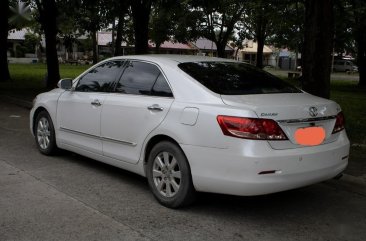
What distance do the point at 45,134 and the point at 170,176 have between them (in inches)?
115

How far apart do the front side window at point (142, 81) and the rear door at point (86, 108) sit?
0.20 meters

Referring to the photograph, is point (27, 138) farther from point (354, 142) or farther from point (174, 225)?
point (354, 142)

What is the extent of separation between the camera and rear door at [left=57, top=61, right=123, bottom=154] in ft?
20.1

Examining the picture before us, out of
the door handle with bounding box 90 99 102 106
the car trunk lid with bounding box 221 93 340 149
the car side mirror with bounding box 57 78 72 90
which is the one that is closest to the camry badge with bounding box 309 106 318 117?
the car trunk lid with bounding box 221 93 340 149

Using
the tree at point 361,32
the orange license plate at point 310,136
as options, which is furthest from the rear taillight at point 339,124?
the tree at point 361,32

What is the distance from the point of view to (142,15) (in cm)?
1498

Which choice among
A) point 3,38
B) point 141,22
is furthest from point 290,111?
point 3,38

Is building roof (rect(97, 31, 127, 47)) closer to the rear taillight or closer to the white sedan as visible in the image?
the white sedan

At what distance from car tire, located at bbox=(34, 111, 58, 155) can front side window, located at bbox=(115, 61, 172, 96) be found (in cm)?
167

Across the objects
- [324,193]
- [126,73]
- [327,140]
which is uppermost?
[126,73]

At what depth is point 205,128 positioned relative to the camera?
4629 millimetres

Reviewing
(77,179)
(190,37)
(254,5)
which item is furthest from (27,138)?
(190,37)

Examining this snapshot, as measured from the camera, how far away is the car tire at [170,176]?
15.9 feet

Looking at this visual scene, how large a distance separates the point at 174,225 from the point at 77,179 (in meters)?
1.94
